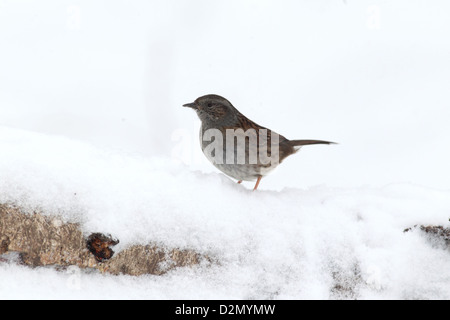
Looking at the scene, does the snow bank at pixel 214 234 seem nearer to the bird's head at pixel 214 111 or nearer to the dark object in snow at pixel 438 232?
the dark object in snow at pixel 438 232

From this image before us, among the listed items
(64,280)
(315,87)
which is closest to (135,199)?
(64,280)

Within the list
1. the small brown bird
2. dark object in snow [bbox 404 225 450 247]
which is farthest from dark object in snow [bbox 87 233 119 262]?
dark object in snow [bbox 404 225 450 247]

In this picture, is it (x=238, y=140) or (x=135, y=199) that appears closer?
(x=135, y=199)

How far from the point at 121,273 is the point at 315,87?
4320 millimetres

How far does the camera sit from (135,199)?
242 centimetres

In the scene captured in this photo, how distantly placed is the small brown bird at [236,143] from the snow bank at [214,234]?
914 mm

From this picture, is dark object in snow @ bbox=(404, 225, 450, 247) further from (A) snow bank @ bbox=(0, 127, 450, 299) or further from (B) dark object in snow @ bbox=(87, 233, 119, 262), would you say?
(B) dark object in snow @ bbox=(87, 233, 119, 262)

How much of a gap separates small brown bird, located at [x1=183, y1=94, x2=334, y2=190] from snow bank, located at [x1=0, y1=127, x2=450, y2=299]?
91 cm

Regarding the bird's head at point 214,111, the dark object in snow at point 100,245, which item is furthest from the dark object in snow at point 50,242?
the bird's head at point 214,111

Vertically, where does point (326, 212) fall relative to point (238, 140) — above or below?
below

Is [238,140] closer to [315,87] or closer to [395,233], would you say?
[395,233]

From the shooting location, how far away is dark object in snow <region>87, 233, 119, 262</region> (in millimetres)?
2289

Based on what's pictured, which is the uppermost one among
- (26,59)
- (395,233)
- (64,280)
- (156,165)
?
(26,59)

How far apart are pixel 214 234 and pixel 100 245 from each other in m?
0.52
